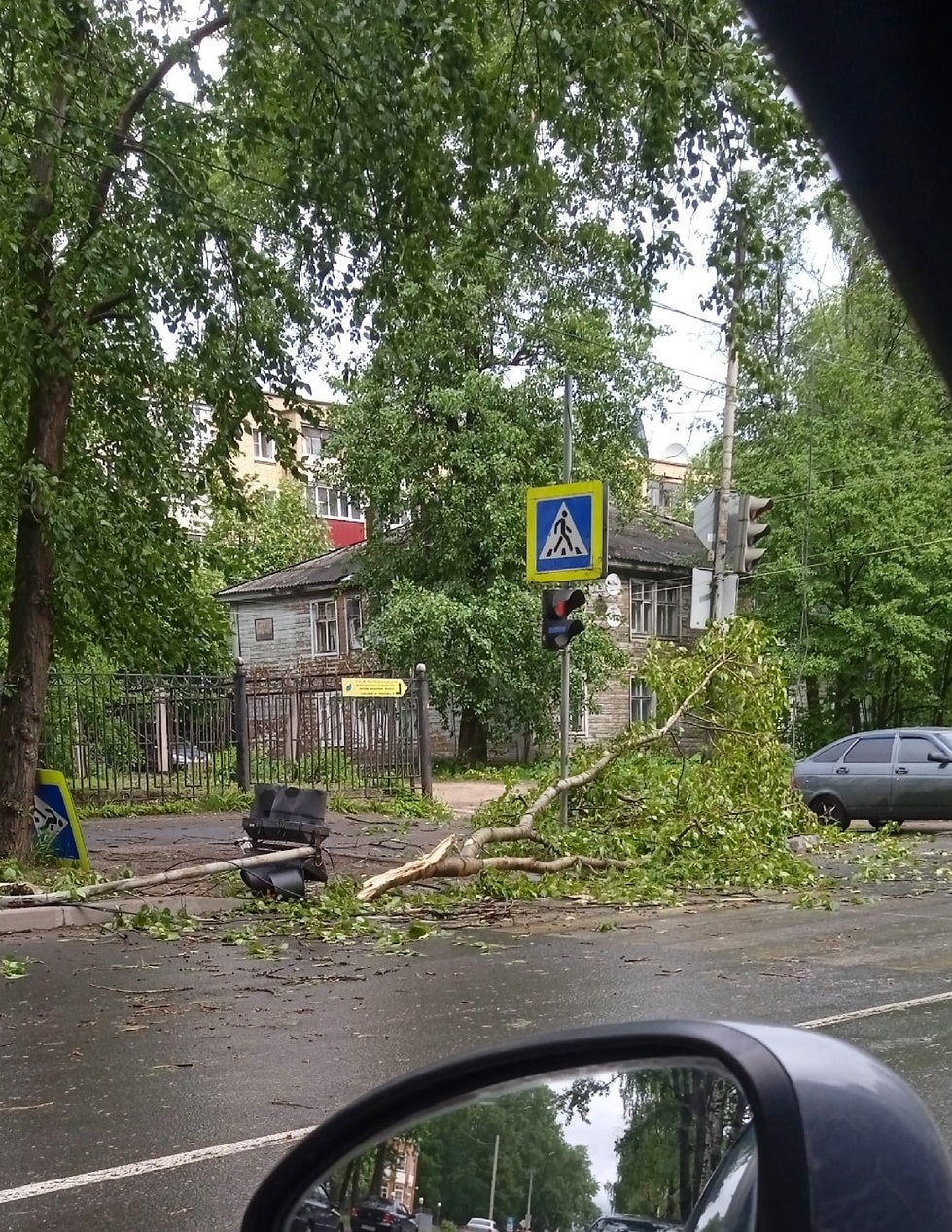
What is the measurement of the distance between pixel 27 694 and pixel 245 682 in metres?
8.81

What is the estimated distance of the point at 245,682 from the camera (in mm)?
20031

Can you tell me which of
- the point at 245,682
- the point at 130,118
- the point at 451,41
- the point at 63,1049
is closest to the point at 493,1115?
the point at 63,1049

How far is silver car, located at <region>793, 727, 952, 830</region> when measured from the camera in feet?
55.0

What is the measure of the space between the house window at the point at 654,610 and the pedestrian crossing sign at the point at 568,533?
1057 inches

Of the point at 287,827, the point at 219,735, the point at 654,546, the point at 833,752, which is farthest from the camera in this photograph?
the point at 654,546

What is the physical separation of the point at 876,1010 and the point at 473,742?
82.8ft

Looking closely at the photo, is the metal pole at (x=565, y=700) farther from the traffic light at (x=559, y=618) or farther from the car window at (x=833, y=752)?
the car window at (x=833, y=752)

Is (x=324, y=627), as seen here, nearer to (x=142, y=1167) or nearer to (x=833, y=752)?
(x=833, y=752)

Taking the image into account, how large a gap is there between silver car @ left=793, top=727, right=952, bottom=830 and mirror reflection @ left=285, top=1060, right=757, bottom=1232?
52.5 feet

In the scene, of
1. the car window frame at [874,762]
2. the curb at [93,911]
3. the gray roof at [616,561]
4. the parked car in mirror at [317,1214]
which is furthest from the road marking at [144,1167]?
the gray roof at [616,561]

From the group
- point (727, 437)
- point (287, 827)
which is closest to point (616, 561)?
point (727, 437)

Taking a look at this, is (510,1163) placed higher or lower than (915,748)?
higher

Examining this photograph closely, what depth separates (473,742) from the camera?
3150cm

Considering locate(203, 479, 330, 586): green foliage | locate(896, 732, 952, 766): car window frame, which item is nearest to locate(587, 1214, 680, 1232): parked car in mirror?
locate(896, 732, 952, 766): car window frame
